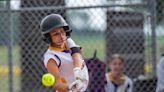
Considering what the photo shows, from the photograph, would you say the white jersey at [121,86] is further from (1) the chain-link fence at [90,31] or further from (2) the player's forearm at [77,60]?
(2) the player's forearm at [77,60]

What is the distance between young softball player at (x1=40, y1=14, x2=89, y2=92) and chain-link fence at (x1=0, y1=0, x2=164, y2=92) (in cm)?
217

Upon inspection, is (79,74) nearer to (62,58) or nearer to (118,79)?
(62,58)

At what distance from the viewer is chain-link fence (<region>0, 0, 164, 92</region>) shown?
25.2ft

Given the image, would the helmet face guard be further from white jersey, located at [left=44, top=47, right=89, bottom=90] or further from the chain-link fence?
the chain-link fence

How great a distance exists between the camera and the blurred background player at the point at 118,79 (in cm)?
788

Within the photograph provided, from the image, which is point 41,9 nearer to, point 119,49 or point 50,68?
point 119,49

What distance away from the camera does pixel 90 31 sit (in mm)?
9031

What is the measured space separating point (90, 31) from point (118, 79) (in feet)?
4.26

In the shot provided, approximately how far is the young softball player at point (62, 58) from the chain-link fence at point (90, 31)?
217 centimetres

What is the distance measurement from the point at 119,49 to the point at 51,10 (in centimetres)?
167

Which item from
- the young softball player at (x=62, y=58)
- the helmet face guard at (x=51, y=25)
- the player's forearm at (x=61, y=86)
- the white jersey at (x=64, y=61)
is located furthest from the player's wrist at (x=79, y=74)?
the helmet face guard at (x=51, y=25)

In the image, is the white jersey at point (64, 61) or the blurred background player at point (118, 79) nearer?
the white jersey at point (64, 61)

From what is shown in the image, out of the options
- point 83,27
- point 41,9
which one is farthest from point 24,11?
point 83,27

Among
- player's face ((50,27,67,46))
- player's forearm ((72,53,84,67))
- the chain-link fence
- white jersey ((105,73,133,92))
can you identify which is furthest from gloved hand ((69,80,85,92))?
white jersey ((105,73,133,92))
